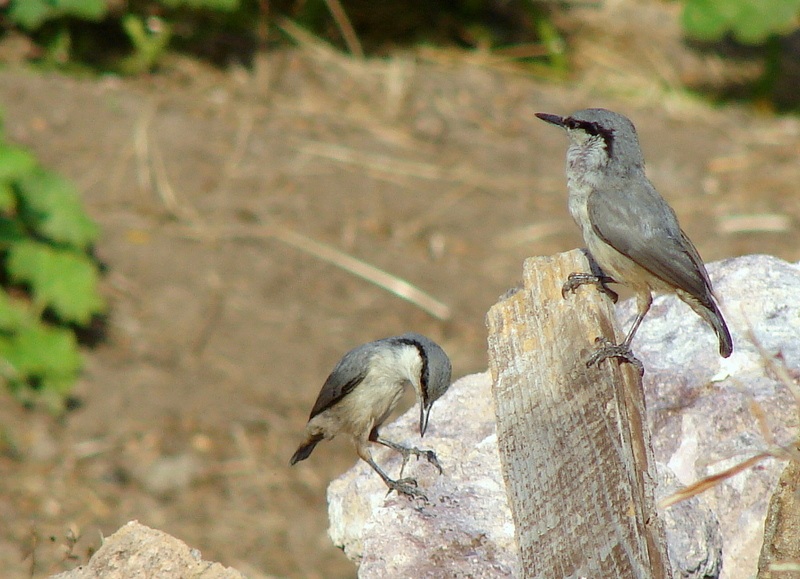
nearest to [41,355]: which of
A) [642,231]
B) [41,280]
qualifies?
[41,280]

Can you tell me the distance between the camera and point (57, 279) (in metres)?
6.48

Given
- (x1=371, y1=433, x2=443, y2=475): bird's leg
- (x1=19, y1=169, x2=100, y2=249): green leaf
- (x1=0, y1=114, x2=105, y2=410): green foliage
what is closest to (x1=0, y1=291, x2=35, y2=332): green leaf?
(x1=0, y1=114, x2=105, y2=410): green foliage

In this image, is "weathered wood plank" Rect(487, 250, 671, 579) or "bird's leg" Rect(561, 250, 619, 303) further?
"bird's leg" Rect(561, 250, 619, 303)

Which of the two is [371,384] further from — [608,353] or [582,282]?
[608,353]

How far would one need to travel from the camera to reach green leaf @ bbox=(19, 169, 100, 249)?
6.55 m

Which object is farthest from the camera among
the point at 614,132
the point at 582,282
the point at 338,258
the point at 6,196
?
the point at 338,258

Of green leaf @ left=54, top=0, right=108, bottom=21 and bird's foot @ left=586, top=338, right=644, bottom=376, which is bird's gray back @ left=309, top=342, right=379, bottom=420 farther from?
green leaf @ left=54, top=0, right=108, bottom=21

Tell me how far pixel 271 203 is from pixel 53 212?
68.7 inches

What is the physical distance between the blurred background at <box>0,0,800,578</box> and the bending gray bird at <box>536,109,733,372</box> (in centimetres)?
250

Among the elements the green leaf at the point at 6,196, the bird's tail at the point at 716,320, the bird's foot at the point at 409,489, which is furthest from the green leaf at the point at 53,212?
the bird's tail at the point at 716,320

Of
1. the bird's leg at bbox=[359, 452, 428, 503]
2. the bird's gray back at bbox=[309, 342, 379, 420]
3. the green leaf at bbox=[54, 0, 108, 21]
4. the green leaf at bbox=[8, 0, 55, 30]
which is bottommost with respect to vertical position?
the green leaf at bbox=[8, 0, 55, 30]

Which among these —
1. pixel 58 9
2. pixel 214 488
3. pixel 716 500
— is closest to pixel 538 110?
pixel 58 9

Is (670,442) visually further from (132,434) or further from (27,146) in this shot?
(27,146)

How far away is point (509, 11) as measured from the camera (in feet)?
36.2
